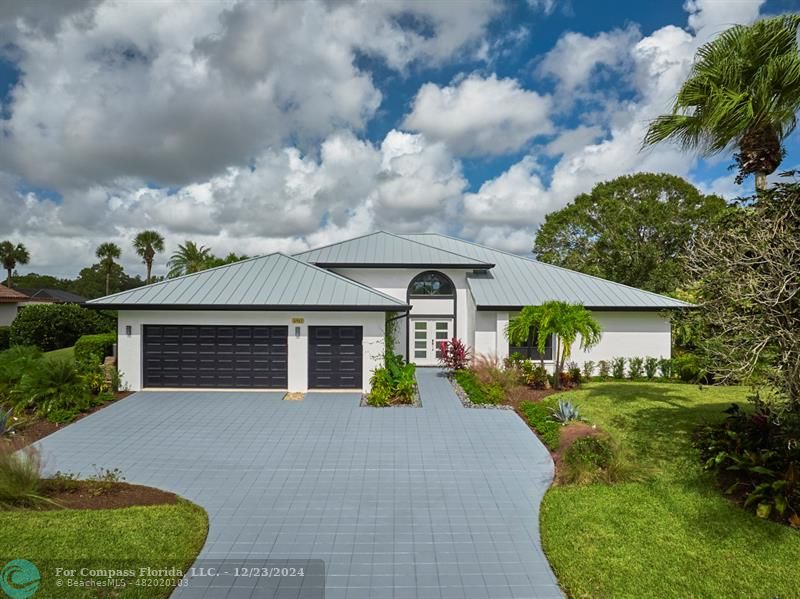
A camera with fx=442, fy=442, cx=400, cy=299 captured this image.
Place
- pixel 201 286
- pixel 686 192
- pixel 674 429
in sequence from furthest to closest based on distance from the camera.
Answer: pixel 686 192
pixel 201 286
pixel 674 429

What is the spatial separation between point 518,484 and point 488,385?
6.80 metres

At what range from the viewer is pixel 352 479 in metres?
8.69

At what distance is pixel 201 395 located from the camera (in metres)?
15.1

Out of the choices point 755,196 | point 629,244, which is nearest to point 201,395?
point 755,196

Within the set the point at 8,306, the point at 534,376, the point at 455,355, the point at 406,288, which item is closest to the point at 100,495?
the point at 455,355

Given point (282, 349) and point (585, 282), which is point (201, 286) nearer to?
point (282, 349)

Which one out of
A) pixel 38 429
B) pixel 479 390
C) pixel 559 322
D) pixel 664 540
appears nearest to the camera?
pixel 664 540

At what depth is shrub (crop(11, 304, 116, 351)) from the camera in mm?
25609

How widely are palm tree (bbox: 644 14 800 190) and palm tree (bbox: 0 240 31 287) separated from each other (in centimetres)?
6834

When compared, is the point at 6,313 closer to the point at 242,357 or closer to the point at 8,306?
the point at 8,306

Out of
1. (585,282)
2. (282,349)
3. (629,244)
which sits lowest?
(282,349)

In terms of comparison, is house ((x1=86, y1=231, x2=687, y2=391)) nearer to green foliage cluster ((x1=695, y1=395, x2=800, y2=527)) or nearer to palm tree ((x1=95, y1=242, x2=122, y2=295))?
green foliage cluster ((x1=695, y1=395, x2=800, y2=527))

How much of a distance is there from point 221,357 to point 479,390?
9102 mm

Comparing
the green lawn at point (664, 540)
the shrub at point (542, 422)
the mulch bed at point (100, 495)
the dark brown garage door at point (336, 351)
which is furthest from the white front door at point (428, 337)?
the mulch bed at point (100, 495)
